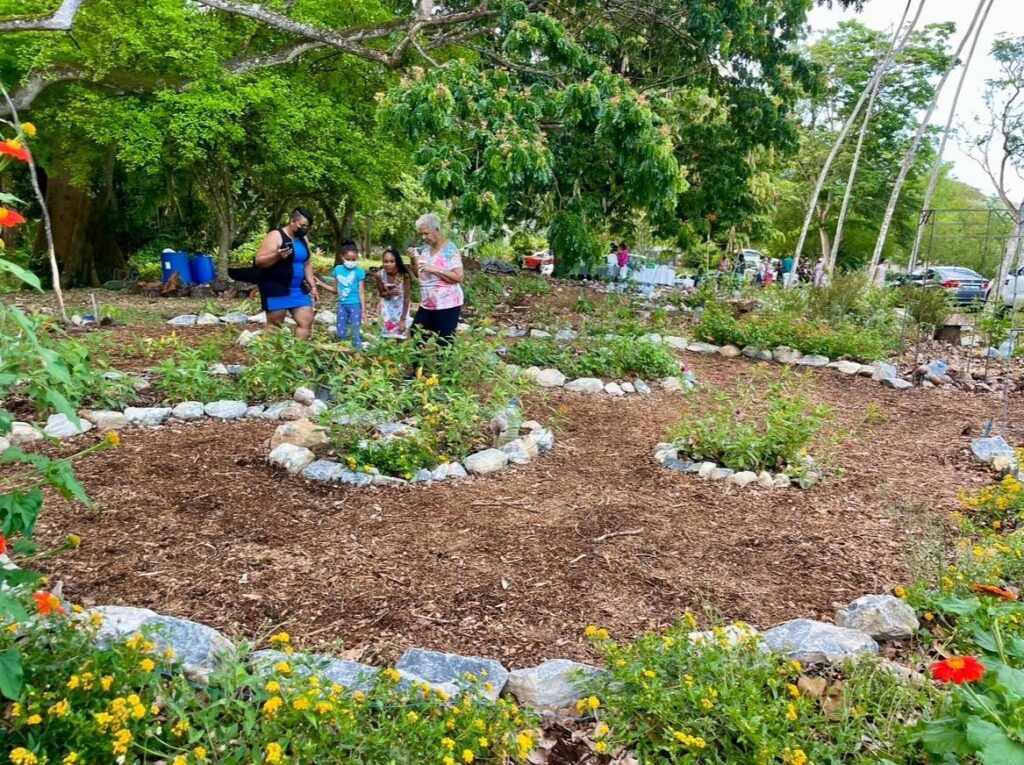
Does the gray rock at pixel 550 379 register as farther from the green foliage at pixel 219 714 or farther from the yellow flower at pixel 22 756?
the yellow flower at pixel 22 756

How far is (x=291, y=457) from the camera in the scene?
3.73 m

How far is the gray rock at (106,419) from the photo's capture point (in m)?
4.21

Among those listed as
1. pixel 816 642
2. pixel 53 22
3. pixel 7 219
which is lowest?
pixel 816 642

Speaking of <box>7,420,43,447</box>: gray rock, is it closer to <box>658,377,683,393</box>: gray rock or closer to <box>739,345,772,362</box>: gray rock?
<box>658,377,683,393</box>: gray rock

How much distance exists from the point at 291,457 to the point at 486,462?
1041 mm

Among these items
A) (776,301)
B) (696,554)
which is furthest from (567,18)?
(696,554)

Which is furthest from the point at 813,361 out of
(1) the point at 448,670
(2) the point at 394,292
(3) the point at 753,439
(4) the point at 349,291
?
(1) the point at 448,670

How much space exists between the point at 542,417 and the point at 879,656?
2.88m

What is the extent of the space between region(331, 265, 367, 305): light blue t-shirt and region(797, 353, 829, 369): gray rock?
15.7 feet

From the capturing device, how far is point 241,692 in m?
1.91

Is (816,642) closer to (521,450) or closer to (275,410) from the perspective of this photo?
(521,450)

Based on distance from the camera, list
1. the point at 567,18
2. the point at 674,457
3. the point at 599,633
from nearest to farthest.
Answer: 1. the point at 599,633
2. the point at 674,457
3. the point at 567,18

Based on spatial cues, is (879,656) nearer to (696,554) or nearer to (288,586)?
(696,554)

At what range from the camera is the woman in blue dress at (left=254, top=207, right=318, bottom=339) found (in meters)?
5.09
